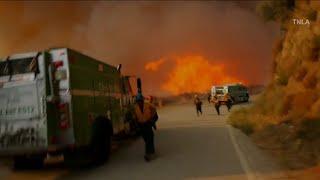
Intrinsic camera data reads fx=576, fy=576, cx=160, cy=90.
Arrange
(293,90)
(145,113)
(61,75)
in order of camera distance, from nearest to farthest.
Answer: (61,75), (145,113), (293,90)

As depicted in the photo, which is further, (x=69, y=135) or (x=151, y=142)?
(x=151, y=142)

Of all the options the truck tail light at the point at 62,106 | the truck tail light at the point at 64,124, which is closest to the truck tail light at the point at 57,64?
the truck tail light at the point at 62,106

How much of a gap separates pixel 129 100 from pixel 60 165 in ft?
15.5

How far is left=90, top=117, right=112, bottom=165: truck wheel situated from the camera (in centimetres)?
1326

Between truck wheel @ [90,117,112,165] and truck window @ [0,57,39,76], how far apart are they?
198cm

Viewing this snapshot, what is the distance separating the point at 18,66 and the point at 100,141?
268 cm

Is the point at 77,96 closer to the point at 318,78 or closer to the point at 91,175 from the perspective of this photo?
the point at 91,175

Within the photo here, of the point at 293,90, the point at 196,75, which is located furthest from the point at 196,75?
the point at 293,90

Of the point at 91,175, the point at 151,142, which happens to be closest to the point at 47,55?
the point at 91,175

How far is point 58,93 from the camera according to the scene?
12.0 meters

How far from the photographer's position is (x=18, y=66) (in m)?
12.4

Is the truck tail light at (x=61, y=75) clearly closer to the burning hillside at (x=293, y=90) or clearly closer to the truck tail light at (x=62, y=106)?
the truck tail light at (x=62, y=106)

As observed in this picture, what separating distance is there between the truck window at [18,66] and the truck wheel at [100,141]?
198 cm

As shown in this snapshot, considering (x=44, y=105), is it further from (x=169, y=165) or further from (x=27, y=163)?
(x=169, y=165)
